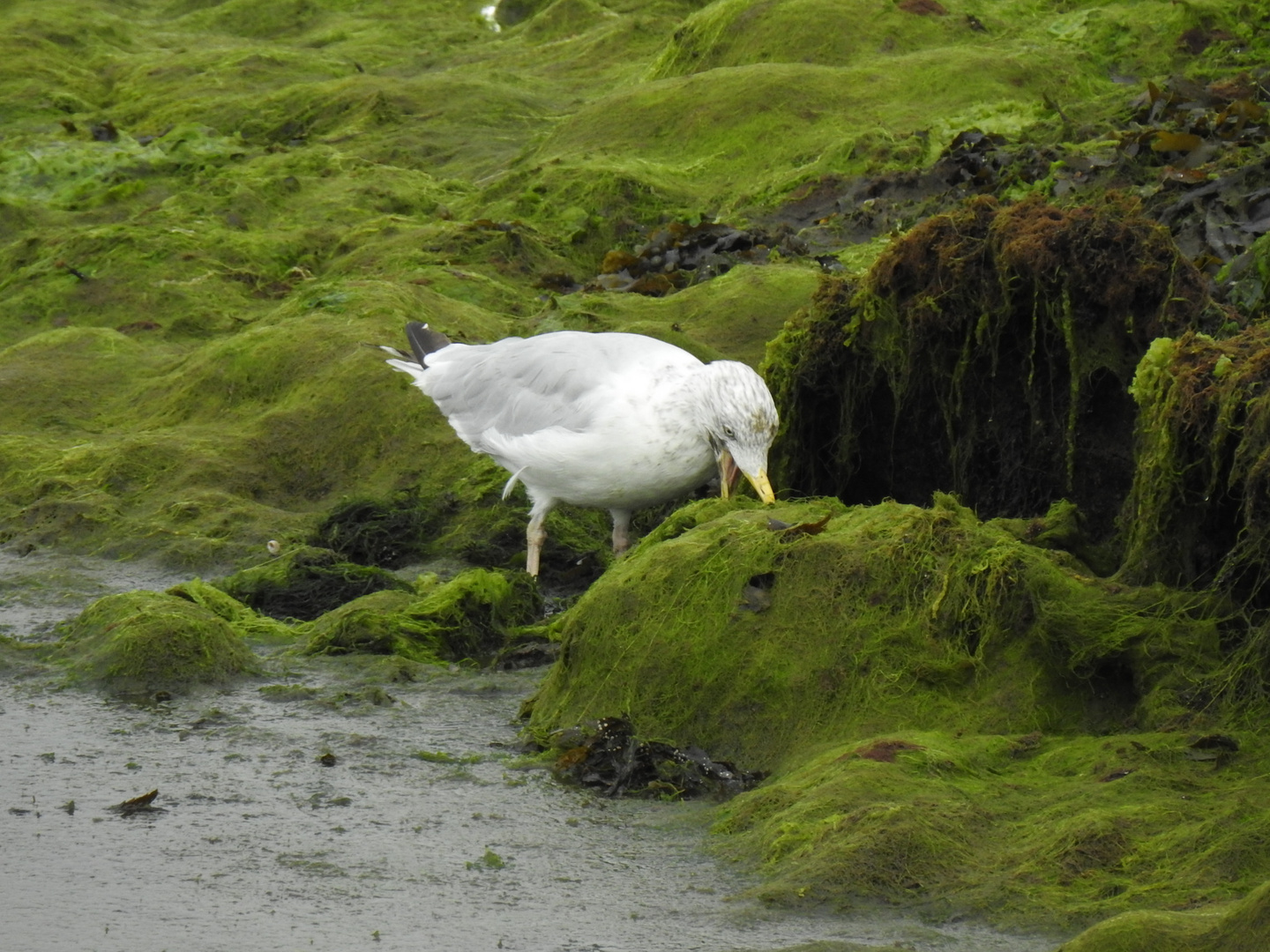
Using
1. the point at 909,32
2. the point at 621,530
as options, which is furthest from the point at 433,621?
the point at 909,32

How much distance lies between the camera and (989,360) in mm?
7590

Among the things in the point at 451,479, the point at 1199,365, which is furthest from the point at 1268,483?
the point at 451,479

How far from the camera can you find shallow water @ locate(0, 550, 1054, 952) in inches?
180

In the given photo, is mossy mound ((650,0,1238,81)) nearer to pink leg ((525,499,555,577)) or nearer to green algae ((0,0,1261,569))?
green algae ((0,0,1261,569))

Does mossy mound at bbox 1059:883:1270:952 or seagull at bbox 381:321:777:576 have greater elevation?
seagull at bbox 381:321:777:576

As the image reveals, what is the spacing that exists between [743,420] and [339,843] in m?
3.05

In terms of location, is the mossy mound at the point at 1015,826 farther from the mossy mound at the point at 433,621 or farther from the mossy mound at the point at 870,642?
the mossy mound at the point at 433,621

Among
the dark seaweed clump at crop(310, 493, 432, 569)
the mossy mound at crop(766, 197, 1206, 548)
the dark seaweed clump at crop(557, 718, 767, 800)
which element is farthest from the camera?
the dark seaweed clump at crop(310, 493, 432, 569)

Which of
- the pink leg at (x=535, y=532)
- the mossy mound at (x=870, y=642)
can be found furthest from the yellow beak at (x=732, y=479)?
the mossy mound at (x=870, y=642)

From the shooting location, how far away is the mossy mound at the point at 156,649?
698cm

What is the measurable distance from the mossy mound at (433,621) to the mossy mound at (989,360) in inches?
59.2

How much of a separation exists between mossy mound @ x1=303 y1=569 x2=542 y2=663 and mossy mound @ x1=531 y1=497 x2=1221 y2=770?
1123 millimetres

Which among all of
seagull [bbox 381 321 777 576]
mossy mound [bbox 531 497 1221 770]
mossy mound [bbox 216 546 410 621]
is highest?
seagull [bbox 381 321 777 576]

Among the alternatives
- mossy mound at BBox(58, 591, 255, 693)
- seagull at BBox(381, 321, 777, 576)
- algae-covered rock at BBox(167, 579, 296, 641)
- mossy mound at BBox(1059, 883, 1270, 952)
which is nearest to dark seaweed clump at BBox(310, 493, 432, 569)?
seagull at BBox(381, 321, 777, 576)
